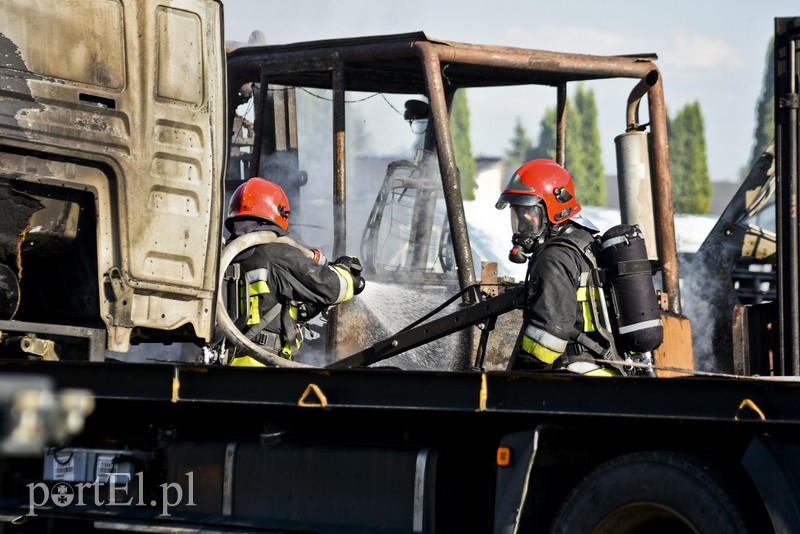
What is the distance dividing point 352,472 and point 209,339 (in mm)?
1631

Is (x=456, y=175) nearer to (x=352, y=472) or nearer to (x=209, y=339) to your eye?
(x=209, y=339)

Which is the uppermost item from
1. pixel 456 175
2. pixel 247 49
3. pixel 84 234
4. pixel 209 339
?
pixel 247 49

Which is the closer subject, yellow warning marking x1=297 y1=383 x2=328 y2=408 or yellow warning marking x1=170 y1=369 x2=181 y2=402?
yellow warning marking x1=297 y1=383 x2=328 y2=408

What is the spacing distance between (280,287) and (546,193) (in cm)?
174

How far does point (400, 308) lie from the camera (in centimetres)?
836

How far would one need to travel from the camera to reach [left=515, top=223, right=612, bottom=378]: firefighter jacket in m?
5.16

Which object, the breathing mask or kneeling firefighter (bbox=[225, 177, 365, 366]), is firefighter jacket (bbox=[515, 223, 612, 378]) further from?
kneeling firefighter (bbox=[225, 177, 365, 366])

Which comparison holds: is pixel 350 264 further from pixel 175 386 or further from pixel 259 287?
pixel 175 386

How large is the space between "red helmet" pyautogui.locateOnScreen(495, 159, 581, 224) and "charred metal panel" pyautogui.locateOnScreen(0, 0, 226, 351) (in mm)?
1563

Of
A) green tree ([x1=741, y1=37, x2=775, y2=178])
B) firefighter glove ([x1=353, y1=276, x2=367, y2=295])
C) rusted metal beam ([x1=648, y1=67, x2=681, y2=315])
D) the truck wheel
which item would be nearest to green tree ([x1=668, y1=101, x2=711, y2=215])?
green tree ([x1=741, y1=37, x2=775, y2=178])

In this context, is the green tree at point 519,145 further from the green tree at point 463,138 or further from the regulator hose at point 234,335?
the regulator hose at point 234,335

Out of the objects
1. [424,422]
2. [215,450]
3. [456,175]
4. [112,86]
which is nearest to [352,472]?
[424,422]

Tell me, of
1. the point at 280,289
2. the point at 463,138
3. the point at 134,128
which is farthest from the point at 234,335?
the point at 463,138

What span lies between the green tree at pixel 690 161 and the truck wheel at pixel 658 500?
47495 millimetres
